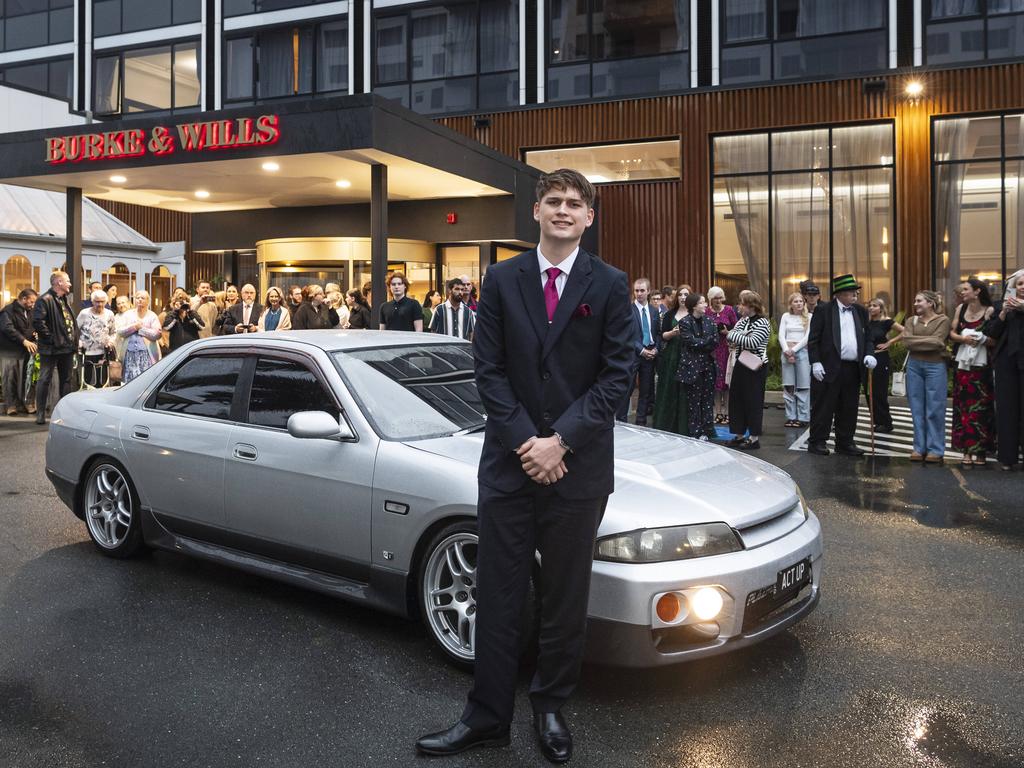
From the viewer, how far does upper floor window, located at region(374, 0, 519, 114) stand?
22.7 m

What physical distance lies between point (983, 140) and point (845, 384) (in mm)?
12527

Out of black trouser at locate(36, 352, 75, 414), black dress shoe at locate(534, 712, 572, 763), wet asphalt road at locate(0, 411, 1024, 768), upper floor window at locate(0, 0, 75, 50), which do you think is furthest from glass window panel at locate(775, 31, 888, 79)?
upper floor window at locate(0, 0, 75, 50)

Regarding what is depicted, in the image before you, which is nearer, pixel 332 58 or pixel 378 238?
pixel 378 238

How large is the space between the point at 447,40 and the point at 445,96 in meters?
1.38

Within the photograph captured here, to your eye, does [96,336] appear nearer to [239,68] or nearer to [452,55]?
[452,55]

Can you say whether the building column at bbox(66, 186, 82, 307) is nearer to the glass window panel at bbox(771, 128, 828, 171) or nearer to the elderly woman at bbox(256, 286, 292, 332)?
the elderly woman at bbox(256, 286, 292, 332)

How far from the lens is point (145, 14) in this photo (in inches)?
1069

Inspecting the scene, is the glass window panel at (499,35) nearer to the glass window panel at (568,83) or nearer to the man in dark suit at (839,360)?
the glass window panel at (568,83)

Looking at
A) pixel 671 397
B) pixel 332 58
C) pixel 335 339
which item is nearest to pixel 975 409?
pixel 671 397

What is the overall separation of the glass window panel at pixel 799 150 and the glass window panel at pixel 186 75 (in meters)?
16.3

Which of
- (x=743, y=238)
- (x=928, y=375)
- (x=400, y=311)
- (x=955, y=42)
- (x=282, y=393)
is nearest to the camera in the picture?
(x=282, y=393)

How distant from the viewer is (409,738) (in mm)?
3270

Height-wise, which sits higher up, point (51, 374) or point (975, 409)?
point (51, 374)

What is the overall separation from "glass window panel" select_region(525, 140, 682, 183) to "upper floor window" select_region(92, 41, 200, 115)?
11027mm
